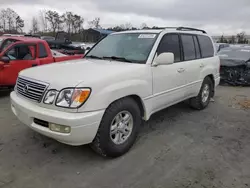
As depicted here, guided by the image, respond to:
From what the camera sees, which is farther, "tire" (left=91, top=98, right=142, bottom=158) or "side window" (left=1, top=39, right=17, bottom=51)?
"side window" (left=1, top=39, right=17, bottom=51)

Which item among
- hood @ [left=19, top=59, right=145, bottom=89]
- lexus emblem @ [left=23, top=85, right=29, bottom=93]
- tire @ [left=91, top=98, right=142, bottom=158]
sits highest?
hood @ [left=19, top=59, right=145, bottom=89]

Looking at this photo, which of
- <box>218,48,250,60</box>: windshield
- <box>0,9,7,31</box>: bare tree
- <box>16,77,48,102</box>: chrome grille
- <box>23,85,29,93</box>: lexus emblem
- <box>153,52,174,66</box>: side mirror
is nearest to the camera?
<box>16,77,48,102</box>: chrome grille

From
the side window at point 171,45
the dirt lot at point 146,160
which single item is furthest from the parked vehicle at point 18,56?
the side window at point 171,45

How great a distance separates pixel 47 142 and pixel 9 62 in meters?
3.44

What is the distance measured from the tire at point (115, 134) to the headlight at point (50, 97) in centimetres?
66

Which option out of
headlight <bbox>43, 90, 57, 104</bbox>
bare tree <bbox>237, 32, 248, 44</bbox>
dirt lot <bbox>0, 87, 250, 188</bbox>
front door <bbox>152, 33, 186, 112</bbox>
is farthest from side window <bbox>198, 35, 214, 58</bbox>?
bare tree <bbox>237, 32, 248, 44</bbox>

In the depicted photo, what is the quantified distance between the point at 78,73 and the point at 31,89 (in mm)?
655

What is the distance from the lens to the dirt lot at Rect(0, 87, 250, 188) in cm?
289

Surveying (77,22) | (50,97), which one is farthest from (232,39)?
(50,97)

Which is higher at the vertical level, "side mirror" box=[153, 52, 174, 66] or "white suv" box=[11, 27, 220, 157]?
"side mirror" box=[153, 52, 174, 66]

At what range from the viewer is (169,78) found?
4164 millimetres

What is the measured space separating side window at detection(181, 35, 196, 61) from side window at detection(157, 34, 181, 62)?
0.75 ft

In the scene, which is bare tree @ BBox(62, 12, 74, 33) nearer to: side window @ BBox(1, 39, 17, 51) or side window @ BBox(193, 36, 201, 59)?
side window @ BBox(1, 39, 17, 51)

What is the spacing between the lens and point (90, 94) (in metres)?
2.89
